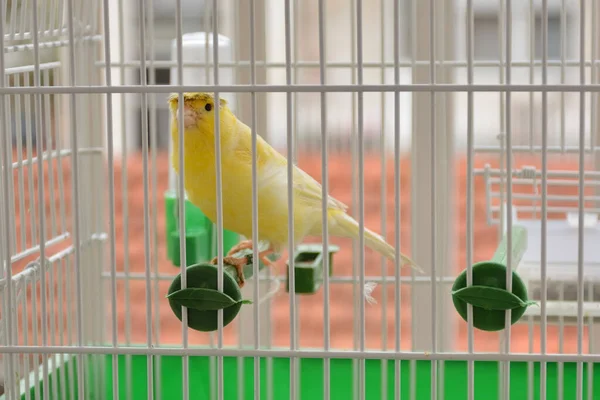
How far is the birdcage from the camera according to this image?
0.75 meters

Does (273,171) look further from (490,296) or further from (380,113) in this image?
(490,296)

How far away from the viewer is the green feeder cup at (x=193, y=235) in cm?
133

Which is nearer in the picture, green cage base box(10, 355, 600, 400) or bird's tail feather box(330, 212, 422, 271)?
bird's tail feather box(330, 212, 422, 271)

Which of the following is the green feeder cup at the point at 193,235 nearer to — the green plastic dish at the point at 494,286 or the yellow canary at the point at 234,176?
the yellow canary at the point at 234,176

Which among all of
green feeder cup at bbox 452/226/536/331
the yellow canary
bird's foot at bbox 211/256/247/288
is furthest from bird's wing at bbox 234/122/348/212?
green feeder cup at bbox 452/226/536/331

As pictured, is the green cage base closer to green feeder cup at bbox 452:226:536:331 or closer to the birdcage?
the birdcage

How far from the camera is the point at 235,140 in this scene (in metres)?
1.12

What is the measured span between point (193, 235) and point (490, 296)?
0.64 metres

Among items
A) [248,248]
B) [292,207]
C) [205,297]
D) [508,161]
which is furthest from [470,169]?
[248,248]

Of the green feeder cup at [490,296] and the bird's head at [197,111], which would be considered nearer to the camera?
the green feeder cup at [490,296]

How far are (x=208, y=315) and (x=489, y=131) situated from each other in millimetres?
1391

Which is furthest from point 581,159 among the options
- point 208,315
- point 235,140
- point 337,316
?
point 337,316

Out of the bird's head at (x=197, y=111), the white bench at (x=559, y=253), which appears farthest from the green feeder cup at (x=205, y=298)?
the white bench at (x=559, y=253)

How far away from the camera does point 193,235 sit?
4.36ft
